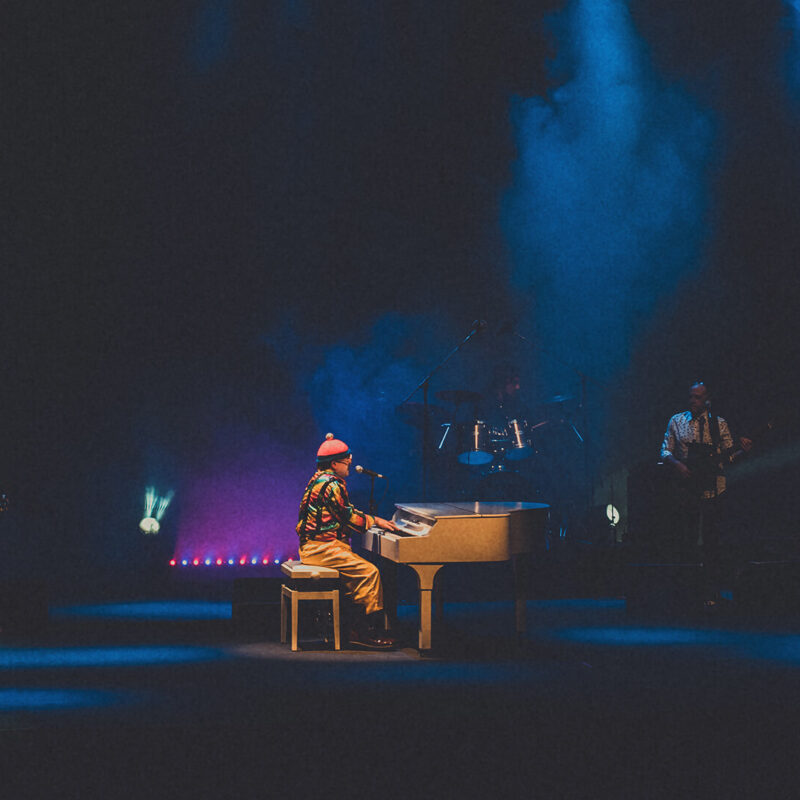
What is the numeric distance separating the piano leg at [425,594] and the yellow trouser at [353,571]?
52 centimetres

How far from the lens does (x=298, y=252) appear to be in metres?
10.2

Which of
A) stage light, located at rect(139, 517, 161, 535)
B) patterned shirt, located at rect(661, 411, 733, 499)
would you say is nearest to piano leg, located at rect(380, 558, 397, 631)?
patterned shirt, located at rect(661, 411, 733, 499)

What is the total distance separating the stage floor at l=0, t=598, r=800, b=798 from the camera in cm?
302

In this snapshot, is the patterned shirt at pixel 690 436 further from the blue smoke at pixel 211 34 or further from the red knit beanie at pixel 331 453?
the blue smoke at pixel 211 34

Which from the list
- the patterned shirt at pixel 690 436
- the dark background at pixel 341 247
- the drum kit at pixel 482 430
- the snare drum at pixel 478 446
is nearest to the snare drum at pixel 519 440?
the drum kit at pixel 482 430

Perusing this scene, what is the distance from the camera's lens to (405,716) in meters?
3.77

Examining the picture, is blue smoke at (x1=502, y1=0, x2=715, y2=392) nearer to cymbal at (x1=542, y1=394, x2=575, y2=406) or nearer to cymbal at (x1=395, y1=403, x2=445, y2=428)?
cymbal at (x1=542, y1=394, x2=575, y2=406)

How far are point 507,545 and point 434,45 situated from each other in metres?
6.82

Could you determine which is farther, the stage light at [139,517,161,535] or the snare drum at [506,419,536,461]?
the stage light at [139,517,161,535]

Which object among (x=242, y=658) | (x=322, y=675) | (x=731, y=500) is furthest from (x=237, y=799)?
(x=731, y=500)

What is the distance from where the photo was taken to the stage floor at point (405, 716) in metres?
3.02

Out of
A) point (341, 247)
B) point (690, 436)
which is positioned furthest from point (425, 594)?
point (341, 247)

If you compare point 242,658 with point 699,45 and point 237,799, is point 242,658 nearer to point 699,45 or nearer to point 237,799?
point 237,799

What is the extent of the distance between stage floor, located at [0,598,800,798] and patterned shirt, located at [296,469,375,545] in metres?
0.73
